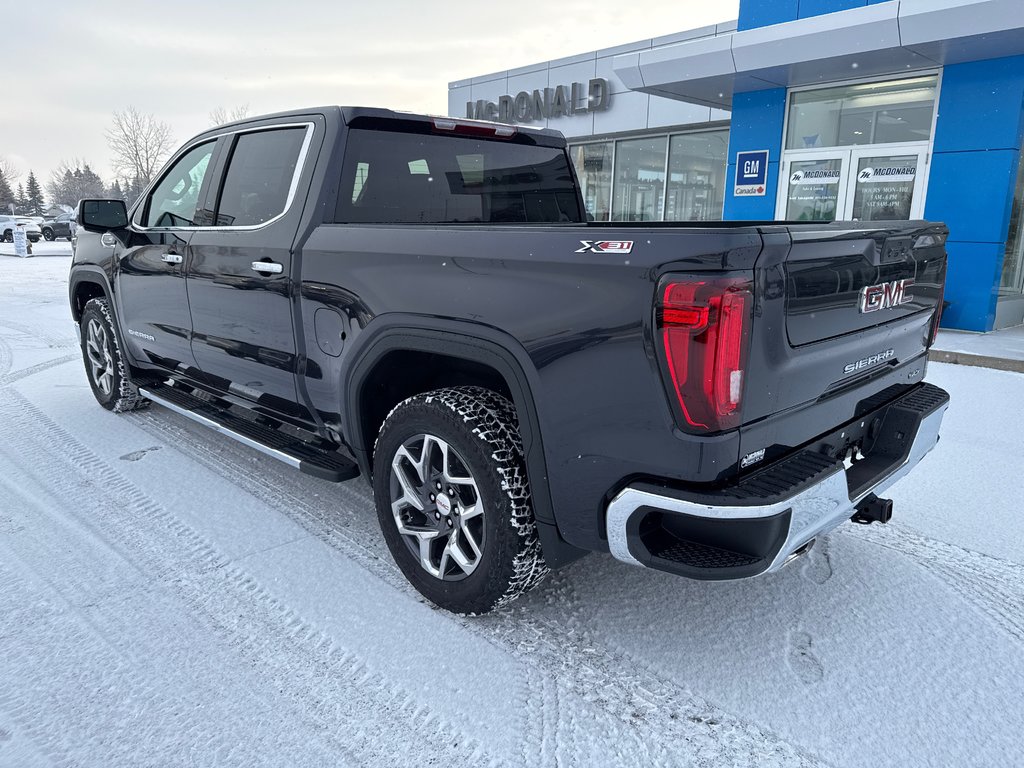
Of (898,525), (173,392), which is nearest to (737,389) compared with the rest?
(898,525)

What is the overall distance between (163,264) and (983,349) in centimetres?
848

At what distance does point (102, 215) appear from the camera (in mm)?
4570

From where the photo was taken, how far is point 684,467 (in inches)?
79.0

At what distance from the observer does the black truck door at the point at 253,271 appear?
10.8ft

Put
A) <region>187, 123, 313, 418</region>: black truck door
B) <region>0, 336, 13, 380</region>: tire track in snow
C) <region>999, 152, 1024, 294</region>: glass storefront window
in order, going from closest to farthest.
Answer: <region>187, 123, 313, 418</region>: black truck door, <region>0, 336, 13, 380</region>: tire track in snow, <region>999, 152, 1024, 294</region>: glass storefront window

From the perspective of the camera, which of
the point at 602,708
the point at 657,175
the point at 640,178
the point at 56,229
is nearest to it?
the point at 602,708

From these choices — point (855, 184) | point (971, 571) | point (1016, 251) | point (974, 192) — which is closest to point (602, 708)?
point (971, 571)

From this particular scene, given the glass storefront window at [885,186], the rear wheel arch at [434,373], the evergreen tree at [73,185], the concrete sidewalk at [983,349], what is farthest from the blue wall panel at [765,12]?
the evergreen tree at [73,185]

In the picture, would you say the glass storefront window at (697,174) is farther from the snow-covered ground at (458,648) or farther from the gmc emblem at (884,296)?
the gmc emblem at (884,296)

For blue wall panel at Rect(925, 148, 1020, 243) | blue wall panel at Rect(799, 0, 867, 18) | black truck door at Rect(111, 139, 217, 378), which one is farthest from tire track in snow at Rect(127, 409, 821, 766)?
blue wall panel at Rect(799, 0, 867, 18)

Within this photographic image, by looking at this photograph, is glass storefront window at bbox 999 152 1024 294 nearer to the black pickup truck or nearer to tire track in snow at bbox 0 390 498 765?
the black pickup truck

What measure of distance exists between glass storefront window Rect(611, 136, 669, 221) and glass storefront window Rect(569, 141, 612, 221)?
0.80 feet

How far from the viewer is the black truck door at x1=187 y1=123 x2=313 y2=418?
3305mm

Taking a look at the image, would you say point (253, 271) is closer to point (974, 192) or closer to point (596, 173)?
point (974, 192)
